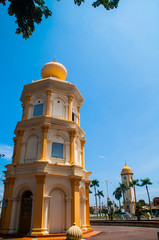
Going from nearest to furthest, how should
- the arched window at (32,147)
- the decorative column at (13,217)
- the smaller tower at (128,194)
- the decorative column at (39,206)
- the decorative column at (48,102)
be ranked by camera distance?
the decorative column at (39,206) → the decorative column at (13,217) → the arched window at (32,147) → the decorative column at (48,102) → the smaller tower at (128,194)

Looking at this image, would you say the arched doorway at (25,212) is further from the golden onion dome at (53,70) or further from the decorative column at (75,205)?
the golden onion dome at (53,70)

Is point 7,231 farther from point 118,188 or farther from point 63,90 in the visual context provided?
point 118,188

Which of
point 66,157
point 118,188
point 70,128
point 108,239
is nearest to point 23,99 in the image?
point 70,128

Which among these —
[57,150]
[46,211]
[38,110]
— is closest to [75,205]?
[46,211]

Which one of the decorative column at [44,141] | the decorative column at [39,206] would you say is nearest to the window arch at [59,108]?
the decorative column at [44,141]

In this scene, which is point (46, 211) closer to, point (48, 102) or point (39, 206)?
point (39, 206)

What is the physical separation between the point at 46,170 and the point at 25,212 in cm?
402

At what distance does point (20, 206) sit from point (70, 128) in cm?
802

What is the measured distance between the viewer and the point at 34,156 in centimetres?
1666

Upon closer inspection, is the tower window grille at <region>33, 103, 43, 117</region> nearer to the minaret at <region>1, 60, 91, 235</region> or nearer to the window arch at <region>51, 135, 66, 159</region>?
the minaret at <region>1, 60, 91, 235</region>

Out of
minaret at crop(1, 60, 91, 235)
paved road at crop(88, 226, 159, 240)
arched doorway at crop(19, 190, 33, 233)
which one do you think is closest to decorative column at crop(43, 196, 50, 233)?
minaret at crop(1, 60, 91, 235)

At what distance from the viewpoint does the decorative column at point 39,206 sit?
13312 mm

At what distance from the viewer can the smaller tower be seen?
65.9 metres

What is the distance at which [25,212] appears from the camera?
1540 cm
